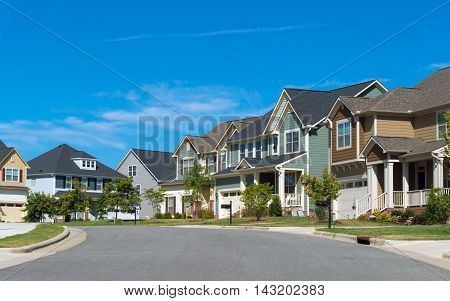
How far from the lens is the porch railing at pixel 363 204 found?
3891 centimetres

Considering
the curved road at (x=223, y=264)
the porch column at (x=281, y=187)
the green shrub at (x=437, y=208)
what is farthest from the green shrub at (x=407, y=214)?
the curved road at (x=223, y=264)

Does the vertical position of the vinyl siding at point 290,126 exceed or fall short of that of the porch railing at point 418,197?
it exceeds it

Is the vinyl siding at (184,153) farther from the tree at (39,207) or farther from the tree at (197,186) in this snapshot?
the tree at (39,207)

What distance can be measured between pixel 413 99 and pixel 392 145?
4858mm

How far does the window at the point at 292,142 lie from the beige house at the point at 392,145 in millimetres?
5347

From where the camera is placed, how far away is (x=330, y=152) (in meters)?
44.4

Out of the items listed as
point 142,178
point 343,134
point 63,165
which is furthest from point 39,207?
point 343,134

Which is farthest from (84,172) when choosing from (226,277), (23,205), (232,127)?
(226,277)

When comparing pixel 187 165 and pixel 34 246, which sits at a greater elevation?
pixel 187 165

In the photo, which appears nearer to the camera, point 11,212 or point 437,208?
point 437,208

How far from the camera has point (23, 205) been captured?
71062 mm

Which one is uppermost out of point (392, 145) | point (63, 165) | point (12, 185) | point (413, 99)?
point (413, 99)

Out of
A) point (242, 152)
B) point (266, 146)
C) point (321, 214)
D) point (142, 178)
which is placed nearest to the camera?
point (321, 214)

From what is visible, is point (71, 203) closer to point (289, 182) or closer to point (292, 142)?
point (289, 182)
